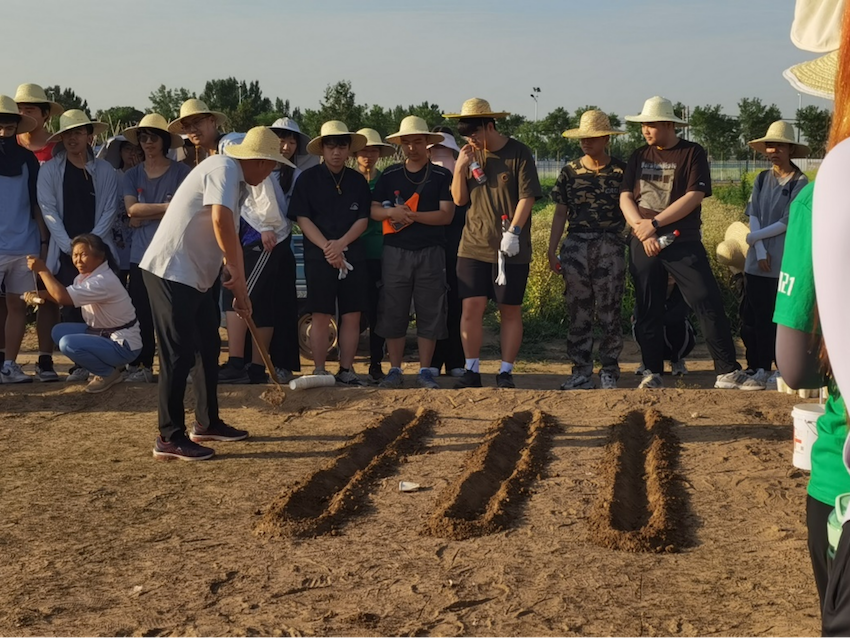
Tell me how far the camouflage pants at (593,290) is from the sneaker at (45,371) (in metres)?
4.10

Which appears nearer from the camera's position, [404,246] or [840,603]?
[840,603]

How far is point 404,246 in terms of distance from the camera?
8.27 meters

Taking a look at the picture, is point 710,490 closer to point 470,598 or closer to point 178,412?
point 470,598

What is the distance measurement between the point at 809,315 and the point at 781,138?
6.68 metres

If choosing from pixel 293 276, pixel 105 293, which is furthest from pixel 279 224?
pixel 105 293

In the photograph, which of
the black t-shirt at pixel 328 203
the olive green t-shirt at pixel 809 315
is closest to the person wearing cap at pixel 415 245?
the black t-shirt at pixel 328 203

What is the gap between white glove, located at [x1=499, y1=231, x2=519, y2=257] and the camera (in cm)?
780

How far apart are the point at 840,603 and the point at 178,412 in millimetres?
5063

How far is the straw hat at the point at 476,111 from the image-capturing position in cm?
798

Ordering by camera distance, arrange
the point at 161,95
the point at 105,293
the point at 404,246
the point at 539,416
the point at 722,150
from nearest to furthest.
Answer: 1. the point at 539,416
2. the point at 105,293
3. the point at 404,246
4. the point at 722,150
5. the point at 161,95

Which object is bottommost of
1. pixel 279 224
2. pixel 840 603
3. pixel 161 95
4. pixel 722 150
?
pixel 840 603

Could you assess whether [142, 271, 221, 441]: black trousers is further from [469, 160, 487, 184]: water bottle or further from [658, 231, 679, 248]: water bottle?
[658, 231, 679, 248]: water bottle

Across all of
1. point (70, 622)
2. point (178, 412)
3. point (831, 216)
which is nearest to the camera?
point (831, 216)

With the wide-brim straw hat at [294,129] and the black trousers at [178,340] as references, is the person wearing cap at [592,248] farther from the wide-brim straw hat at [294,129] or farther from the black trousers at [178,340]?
the black trousers at [178,340]
